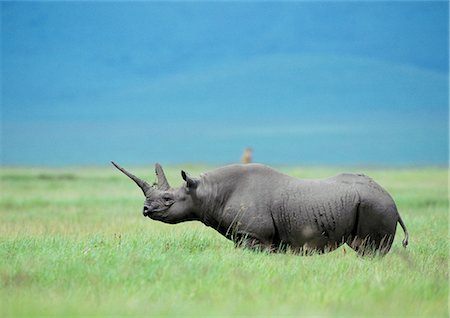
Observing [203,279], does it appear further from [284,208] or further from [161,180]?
[161,180]

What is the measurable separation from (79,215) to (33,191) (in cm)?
1077

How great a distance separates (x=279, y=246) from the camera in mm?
11664

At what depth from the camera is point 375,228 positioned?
37.8ft

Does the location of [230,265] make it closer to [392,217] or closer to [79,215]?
[392,217]

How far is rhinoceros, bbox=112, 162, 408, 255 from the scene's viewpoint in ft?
37.7

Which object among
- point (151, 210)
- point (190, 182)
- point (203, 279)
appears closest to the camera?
point (203, 279)

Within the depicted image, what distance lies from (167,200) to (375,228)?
3.24 metres

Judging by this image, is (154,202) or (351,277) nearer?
(351,277)

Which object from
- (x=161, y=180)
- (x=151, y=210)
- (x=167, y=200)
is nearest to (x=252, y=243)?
(x=167, y=200)

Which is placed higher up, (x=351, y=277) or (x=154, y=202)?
(x=154, y=202)

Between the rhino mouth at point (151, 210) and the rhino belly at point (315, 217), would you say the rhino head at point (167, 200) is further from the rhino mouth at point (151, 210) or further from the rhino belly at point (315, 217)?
the rhino belly at point (315, 217)

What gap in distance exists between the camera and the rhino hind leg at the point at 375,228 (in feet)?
37.6

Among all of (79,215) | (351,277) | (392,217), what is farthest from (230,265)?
(79,215)

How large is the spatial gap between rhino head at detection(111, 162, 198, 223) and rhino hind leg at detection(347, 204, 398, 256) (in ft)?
8.59
